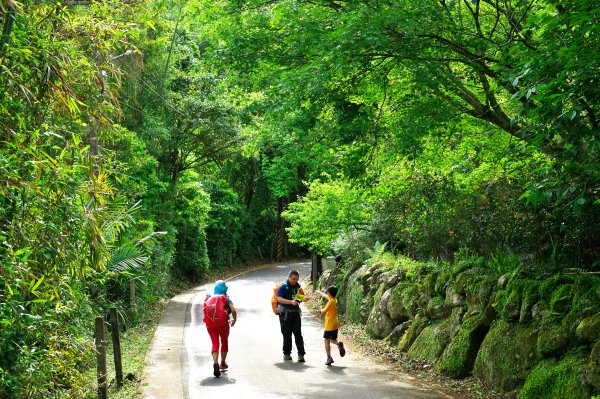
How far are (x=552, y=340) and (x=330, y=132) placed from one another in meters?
5.62

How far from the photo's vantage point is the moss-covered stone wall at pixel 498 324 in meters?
8.55

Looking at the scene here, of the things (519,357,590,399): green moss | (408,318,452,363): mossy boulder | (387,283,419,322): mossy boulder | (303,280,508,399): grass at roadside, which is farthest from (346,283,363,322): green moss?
(519,357,590,399): green moss

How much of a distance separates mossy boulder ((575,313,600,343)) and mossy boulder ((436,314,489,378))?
2806mm

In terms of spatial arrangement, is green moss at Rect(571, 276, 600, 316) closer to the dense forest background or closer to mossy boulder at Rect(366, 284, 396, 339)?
the dense forest background

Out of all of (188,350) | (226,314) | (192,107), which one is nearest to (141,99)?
(192,107)

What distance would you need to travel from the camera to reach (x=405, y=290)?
15.2m

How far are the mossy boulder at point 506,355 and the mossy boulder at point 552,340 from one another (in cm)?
32

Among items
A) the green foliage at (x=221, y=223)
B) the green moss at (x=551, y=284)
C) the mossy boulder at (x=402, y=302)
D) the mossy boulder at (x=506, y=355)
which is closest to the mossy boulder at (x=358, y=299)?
the mossy boulder at (x=402, y=302)

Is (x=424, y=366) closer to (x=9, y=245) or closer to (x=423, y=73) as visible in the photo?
(x=423, y=73)

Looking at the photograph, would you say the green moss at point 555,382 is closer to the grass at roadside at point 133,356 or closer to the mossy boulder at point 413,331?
the mossy boulder at point 413,331

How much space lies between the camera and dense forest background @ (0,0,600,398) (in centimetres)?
662

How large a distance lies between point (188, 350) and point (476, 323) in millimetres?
6779

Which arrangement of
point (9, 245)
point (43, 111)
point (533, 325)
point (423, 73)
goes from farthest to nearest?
point (423, 73) → point (533, 325) → point (43, 111) → point (9, 245)

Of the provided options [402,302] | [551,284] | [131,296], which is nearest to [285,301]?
[402,302]
